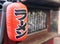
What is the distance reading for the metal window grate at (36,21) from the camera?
5.70 ft

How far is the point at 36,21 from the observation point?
6.33 feet

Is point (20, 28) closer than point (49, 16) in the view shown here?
Yes

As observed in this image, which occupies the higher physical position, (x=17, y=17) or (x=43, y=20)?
(x=17, y=17)

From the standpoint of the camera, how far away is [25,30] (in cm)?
118

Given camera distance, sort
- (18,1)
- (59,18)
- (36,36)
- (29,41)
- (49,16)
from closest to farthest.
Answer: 1. (18,1)
2. (29,41)
3. (36,36)
4. (59,18)
5. (49,16)

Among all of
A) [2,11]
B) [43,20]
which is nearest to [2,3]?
[2,11]

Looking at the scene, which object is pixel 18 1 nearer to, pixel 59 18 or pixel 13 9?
pixel 13 9

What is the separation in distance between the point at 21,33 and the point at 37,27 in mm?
844

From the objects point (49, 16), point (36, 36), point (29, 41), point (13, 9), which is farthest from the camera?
point (49, 16)

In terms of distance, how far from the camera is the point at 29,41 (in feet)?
5.27

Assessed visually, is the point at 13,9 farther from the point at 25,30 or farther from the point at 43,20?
the point at 43,20

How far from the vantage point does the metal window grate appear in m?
1.74

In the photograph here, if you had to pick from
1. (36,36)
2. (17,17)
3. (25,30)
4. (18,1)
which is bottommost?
(36,36)

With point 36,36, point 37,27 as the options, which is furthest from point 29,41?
point 37,27
